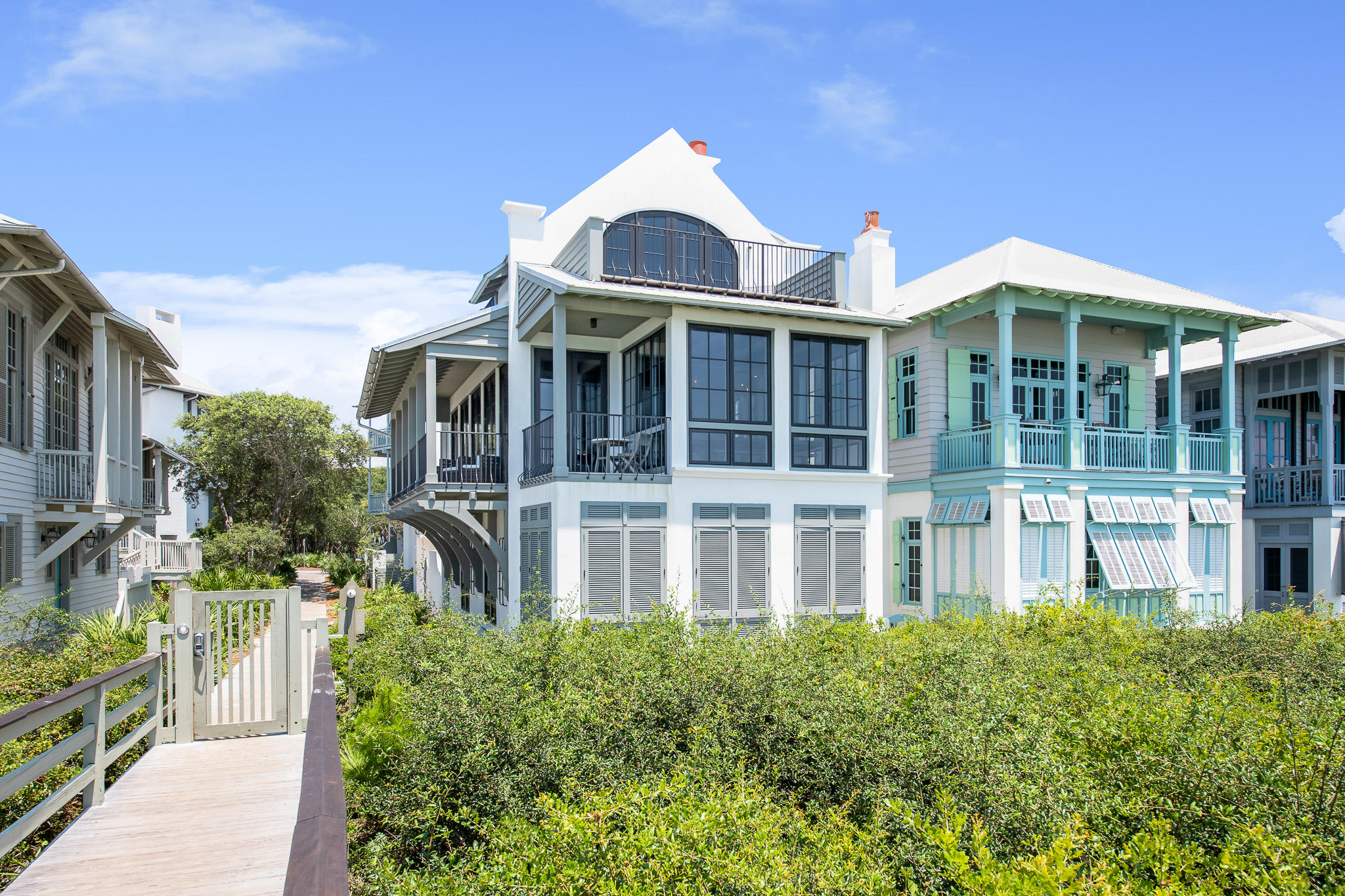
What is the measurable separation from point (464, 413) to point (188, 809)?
46.6ft

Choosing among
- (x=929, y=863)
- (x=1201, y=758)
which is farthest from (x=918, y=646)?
(x=929, y=863)

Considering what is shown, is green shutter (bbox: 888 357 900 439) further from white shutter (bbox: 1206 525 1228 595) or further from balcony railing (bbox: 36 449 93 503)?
balcony railing (bbox: 36 449 93 503)

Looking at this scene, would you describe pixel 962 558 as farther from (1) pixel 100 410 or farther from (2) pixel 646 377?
(1) pixel 100 410

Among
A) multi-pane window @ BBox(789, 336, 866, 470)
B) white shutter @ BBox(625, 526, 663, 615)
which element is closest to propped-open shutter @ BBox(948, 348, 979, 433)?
multi-pane window @ BBox(789, 336, 866, 470)

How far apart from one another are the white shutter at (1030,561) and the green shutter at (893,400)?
3.68 meters

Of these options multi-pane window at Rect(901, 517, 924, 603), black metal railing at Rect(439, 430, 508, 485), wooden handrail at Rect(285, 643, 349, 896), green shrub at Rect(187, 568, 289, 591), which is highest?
black metal railing at Rect(439, 430, 508, 485)

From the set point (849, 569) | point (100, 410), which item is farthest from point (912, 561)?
point (100, 410)

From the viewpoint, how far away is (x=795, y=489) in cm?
1419

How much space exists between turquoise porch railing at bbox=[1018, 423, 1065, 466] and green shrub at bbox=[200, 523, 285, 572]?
974 inches

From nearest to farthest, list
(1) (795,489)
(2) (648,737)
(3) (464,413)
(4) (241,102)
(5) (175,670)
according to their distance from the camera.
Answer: (2) (648,737) < (5) (175,670) < (4) (241,102) < (1) (795,489) < (3) (464,413)

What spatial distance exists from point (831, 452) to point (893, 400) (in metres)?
4.82

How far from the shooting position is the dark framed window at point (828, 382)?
47.7 feet

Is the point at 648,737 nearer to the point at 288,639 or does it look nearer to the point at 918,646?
the point at 918,646

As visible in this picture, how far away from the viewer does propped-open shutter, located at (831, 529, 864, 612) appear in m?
14.3
